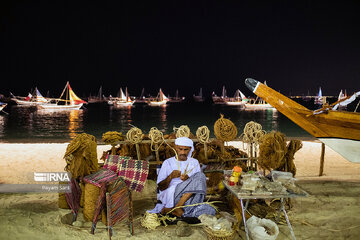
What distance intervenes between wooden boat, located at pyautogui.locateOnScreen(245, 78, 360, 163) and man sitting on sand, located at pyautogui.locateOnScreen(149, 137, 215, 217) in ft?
5.71

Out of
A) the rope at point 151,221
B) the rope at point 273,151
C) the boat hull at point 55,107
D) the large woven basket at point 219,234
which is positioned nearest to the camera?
the large woven basket at point 219,234

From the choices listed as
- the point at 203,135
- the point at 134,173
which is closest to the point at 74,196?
the point at 134,173

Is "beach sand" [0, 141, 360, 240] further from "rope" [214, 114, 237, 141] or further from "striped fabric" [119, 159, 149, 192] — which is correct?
"rope" [214, 114, 237, 141]

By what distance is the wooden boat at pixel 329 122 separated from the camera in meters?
3.82

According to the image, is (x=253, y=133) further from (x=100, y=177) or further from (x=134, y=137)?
(x=100, y=177)

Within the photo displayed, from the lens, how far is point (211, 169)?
502 centimetres

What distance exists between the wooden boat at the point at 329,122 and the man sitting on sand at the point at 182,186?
5.71ft

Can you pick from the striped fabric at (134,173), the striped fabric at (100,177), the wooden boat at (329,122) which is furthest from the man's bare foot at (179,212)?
the wooden boat at (329,122)

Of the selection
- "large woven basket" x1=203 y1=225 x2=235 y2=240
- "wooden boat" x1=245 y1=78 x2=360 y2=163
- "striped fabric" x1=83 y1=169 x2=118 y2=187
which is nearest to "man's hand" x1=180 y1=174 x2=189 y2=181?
"large woven basket" x1=203 y1=225 x2=235 y2=240

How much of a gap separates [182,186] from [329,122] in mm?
2678

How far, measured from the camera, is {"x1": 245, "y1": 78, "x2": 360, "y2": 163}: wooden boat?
382cm

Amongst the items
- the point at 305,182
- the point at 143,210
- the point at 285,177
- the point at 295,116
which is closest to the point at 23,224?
the point at 143,210

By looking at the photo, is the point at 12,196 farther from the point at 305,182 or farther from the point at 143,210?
the point at 305,182

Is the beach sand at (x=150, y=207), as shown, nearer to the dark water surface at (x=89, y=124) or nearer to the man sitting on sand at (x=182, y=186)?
the man sitting on sand at (x=182, y=186)
